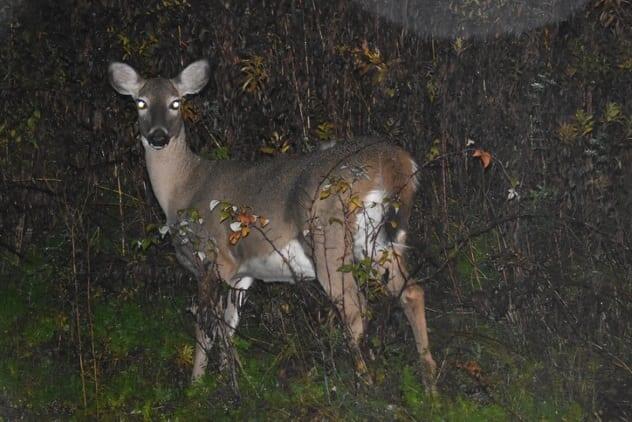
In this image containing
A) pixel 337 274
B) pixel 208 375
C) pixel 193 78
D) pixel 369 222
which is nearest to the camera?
pixel 369 222

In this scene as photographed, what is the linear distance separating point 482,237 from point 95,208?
9.44 ft

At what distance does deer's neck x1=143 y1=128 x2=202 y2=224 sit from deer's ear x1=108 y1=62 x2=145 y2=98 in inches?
17.0

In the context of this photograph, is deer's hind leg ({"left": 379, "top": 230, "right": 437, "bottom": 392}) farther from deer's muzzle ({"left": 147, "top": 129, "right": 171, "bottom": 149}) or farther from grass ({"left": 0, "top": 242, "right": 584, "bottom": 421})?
A: deer's muzzle ({"left": 147, "top": 129, "right": 171, "bottom": 149})

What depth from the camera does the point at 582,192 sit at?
729 cm

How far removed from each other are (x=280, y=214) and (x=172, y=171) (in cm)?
111

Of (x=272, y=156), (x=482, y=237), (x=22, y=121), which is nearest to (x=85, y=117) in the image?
(x=22, y=121)

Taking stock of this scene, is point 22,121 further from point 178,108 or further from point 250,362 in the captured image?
point 250,362

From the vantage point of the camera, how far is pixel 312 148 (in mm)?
7484

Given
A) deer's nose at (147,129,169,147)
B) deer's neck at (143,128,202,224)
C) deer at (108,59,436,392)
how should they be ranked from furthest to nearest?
1. deer's neck at (143,128,202,224)
2. deer's nose at (147,129,169,147)
3. deer at (108,59,436,392)

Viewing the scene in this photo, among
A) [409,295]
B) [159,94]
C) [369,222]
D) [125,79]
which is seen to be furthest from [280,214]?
[125,79]

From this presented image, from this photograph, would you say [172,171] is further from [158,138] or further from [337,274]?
[337,274]

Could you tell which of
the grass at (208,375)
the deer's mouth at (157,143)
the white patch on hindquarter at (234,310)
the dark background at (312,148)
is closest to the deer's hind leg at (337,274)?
the dark background at (312,148)

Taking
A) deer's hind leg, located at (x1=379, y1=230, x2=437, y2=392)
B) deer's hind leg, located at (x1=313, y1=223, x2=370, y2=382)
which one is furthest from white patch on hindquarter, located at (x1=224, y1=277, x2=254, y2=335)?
deer's hind leg, located at (x1=379, y1=230, x2=437, y2=392)

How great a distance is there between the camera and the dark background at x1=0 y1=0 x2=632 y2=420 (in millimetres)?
6145
